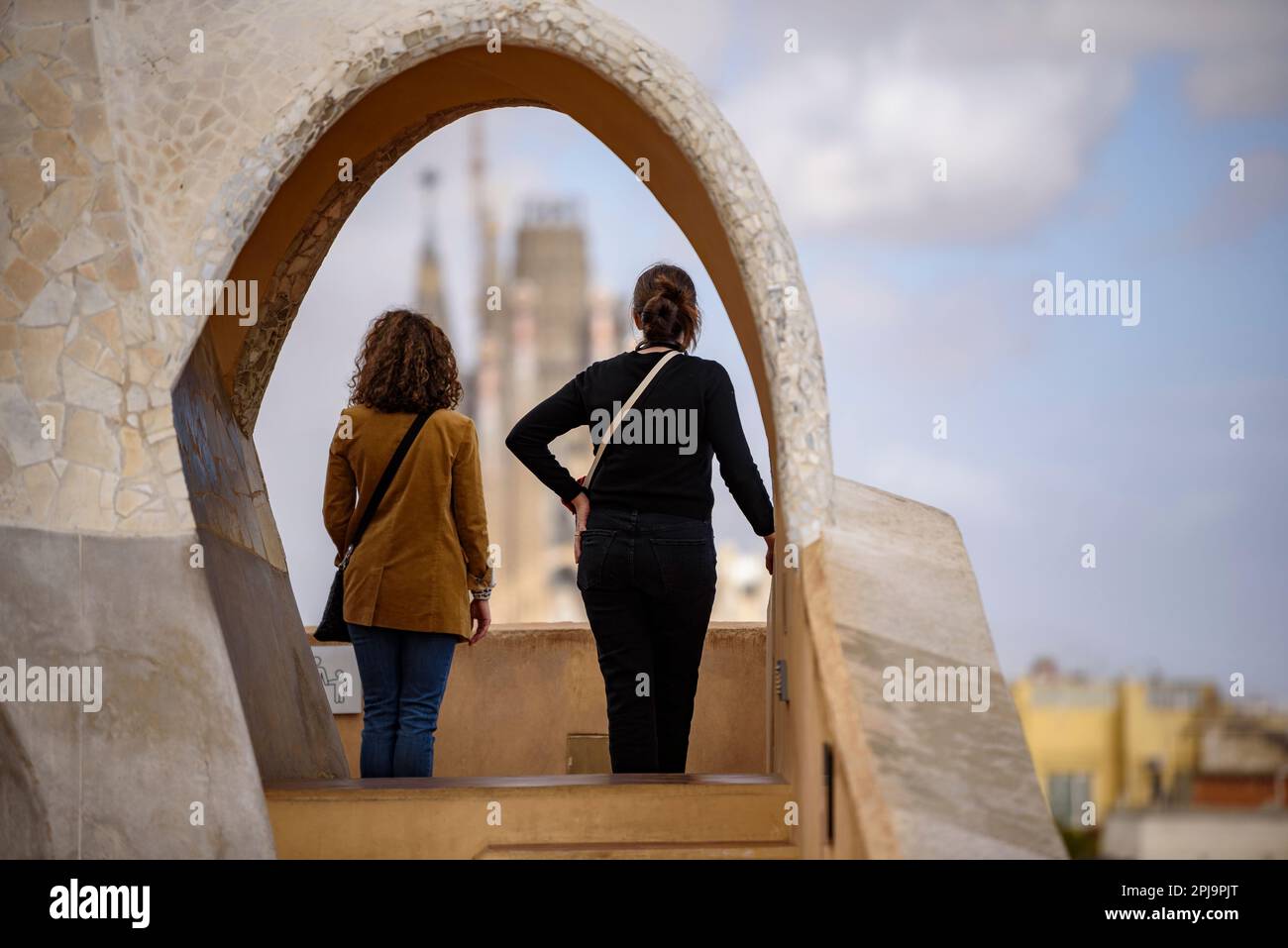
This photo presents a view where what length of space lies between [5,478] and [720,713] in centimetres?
407

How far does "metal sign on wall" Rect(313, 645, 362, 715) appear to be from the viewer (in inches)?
315

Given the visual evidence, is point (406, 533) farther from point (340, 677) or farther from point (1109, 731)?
point (1109, 731)

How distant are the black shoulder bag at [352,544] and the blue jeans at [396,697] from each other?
172mm

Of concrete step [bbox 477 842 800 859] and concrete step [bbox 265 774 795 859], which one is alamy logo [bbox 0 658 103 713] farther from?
concrete step [bbox 477 842 800 859]

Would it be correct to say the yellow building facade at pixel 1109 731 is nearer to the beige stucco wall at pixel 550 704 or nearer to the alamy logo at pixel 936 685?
the beige stucco wall at pixel 550 704

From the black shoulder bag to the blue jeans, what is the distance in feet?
0.57

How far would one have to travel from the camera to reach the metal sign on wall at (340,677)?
8000mm

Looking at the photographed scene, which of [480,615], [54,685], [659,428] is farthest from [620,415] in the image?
[54,685]

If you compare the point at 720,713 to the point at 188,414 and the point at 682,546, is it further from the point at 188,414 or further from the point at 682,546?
the point at 188,414

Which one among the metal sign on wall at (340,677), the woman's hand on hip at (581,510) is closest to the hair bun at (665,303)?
the woman's hand on hip at (581,510)

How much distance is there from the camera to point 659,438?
5.14m
